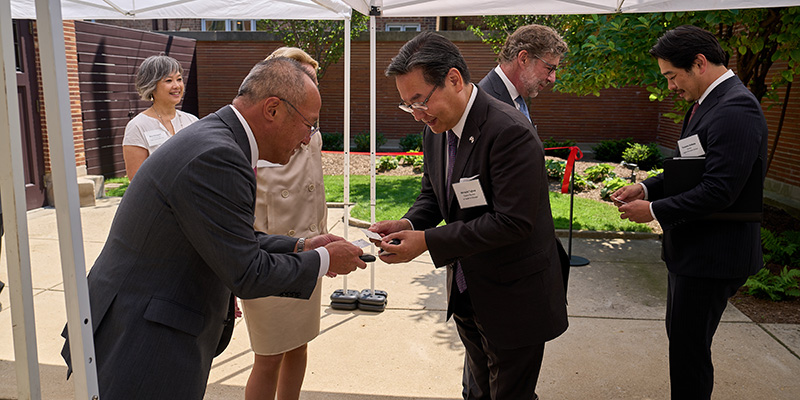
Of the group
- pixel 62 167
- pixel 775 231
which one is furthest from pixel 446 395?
pixel 775 231

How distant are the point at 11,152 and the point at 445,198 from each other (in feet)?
5.41

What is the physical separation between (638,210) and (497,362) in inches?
44.0

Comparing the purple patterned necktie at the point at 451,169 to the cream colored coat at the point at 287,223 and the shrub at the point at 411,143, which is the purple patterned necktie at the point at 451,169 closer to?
the cream colored coat at the point at 287,223

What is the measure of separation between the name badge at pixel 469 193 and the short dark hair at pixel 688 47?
127 centimetres

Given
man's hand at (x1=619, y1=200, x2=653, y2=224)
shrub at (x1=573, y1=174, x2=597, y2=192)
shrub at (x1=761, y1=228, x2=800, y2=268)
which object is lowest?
shrub at (x1=761, y1=228, x2=800, y2=268)

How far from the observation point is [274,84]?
194 cm

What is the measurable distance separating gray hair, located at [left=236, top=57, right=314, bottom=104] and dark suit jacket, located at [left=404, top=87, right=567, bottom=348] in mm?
750

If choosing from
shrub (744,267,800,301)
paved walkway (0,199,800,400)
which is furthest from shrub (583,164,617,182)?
shrub (744,267,800,301)

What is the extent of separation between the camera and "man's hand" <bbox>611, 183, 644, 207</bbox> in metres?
3.23

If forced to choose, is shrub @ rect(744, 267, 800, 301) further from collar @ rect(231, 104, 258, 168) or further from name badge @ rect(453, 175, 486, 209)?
collar @ rect(231, 104, 258, 168)

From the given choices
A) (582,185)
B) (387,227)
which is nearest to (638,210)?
(387,227)

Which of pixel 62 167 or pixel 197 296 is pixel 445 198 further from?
pixel 62 167

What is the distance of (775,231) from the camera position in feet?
23.7

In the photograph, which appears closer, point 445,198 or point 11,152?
point 11,152
